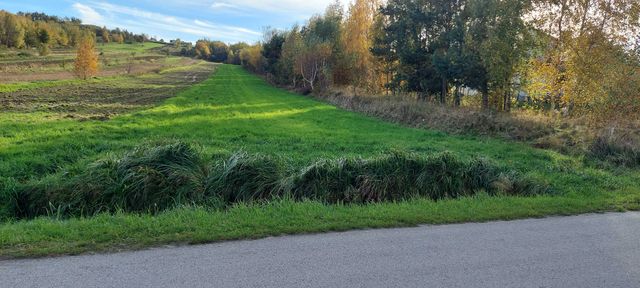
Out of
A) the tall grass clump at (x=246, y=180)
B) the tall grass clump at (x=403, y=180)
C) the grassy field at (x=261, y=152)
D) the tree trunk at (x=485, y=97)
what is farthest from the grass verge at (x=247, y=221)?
the tree trunk at (x=485, y=97)

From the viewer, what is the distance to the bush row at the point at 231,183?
8.55 meters

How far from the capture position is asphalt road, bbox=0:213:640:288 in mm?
4320

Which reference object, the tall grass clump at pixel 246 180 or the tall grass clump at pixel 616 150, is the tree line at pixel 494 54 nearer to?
the tall grass clump at pixel 616 150

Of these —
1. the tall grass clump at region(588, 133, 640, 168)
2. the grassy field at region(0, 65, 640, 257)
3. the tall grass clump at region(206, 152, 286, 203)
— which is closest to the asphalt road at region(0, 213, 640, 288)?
the grassy field at region(0, 65, 640, 257)

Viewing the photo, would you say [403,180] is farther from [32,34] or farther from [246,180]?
[32,34]

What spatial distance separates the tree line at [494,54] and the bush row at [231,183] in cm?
715

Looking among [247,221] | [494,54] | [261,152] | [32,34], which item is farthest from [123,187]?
[32,34]

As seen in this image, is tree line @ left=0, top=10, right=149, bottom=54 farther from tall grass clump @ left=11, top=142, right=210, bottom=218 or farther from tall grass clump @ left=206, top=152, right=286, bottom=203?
tall grass clump @ left=206, top=152, right=286, bottom=203

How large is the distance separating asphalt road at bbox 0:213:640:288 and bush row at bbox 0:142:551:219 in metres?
2.82

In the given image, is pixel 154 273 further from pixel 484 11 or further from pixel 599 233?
pixel 484 11

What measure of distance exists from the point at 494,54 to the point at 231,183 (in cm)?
1672

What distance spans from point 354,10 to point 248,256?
138ft

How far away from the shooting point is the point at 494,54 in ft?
68.2

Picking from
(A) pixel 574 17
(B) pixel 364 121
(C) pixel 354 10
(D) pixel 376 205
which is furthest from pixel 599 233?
(C) pixel 354 10
